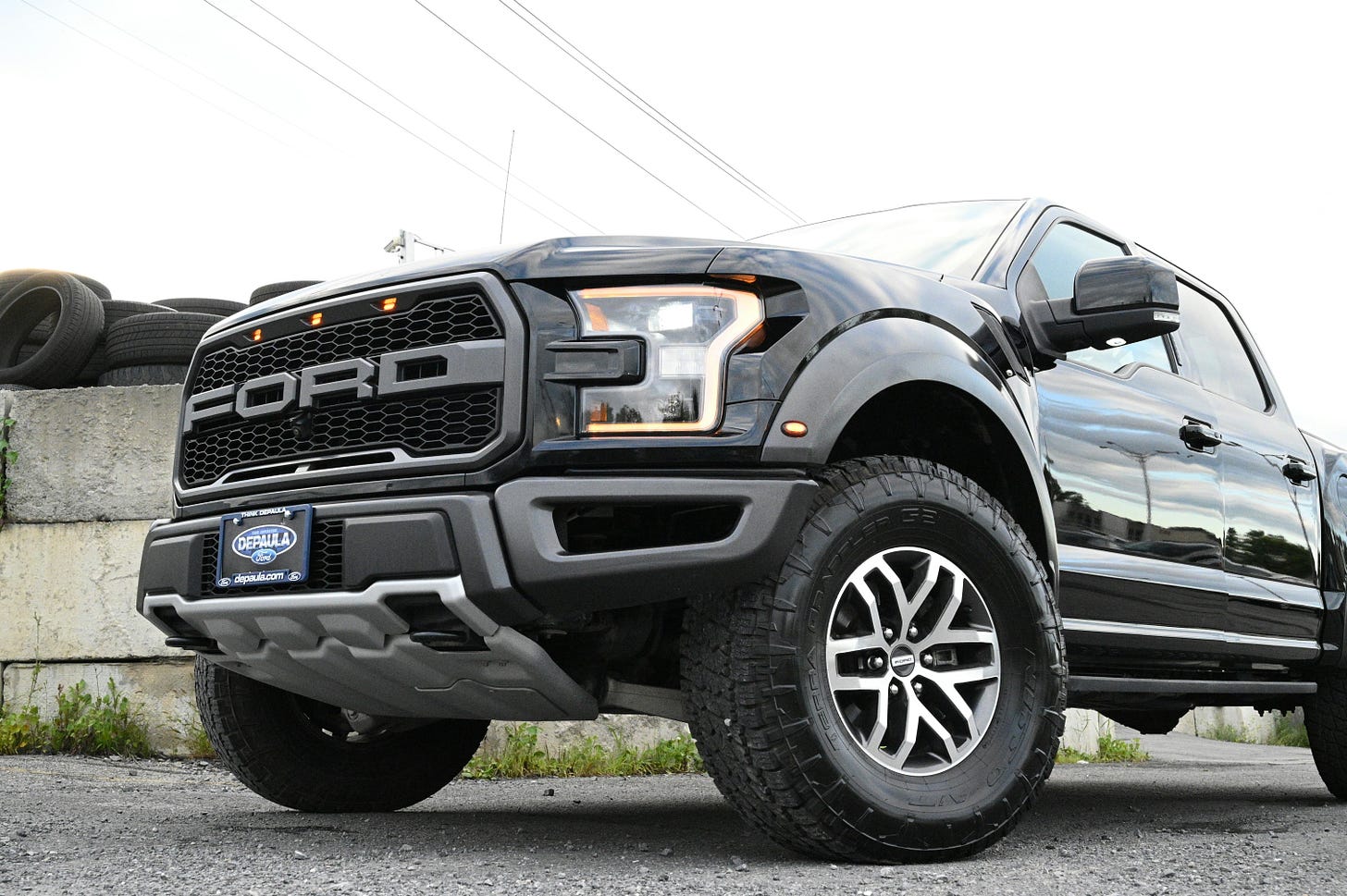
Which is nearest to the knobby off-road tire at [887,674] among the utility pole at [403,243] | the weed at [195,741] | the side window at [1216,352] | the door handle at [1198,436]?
the door handle at [1198,436]

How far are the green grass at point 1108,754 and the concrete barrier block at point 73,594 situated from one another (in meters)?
5.58

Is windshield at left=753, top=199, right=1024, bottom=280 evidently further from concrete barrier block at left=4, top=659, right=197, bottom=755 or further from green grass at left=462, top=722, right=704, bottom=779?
concrete barrier block at left=4, top=659, right=197, bottom=755

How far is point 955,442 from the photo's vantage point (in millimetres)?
3332

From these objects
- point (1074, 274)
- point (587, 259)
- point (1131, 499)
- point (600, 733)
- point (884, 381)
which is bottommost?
point (600, 733)

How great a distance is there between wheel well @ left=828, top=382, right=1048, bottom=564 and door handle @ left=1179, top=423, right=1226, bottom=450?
3.08ft

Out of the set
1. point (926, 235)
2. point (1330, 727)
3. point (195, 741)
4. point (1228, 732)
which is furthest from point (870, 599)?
point (1228, 732)

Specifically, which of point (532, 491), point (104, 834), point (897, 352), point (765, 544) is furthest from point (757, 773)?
point (104, 834)

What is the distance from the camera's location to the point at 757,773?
2.53 meters

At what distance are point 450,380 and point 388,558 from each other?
386mm

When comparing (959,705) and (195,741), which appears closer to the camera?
(959,705)

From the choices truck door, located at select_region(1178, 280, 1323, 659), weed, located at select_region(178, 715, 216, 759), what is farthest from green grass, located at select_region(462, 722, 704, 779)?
truck door, located at select_region(1178, 280, 1323, 659)

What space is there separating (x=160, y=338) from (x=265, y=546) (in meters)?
4.15

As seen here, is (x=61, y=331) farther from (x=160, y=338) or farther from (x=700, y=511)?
(x=700, y=511)

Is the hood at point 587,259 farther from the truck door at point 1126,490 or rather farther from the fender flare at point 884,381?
the truck door at point 1126,490
